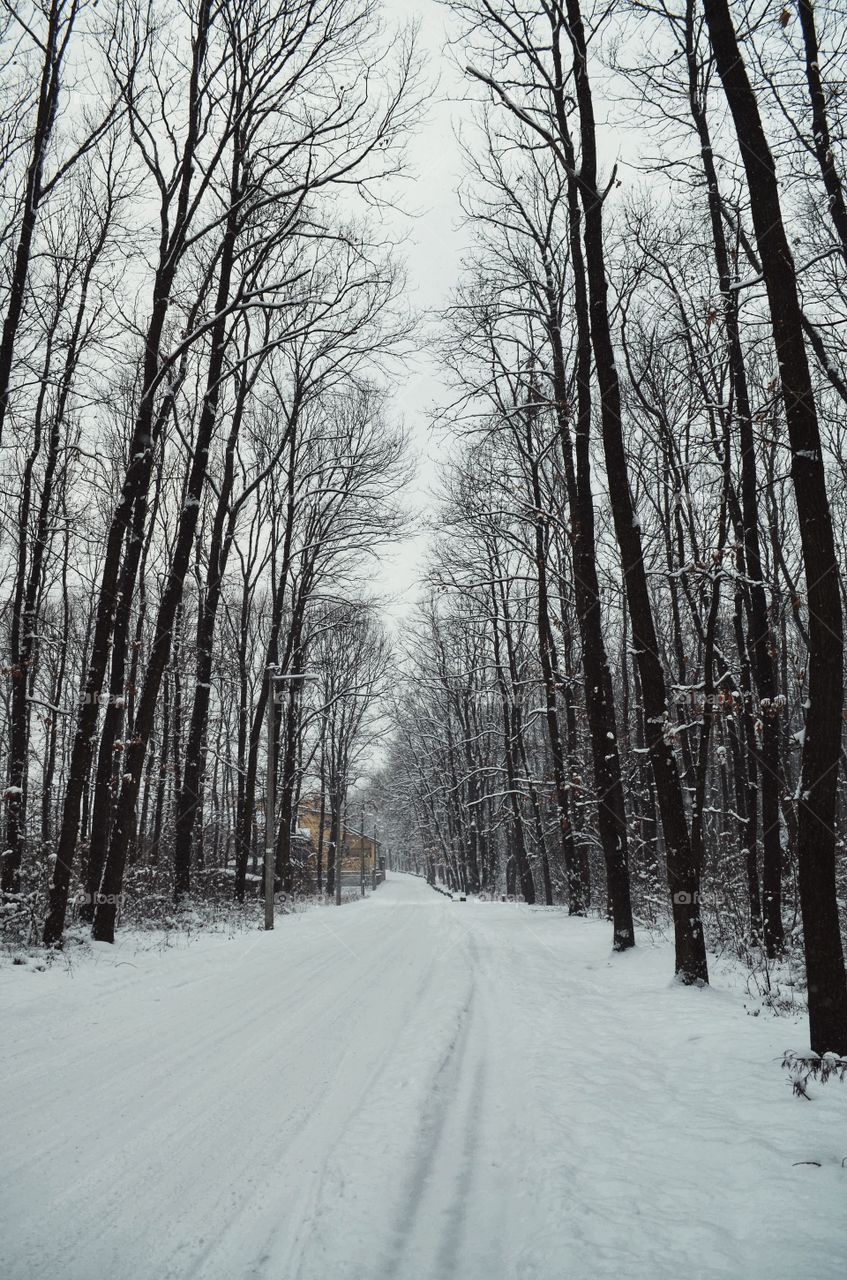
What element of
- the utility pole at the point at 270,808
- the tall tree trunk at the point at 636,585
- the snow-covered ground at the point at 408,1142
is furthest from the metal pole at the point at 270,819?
the tall tree trunk at the point at 636,585

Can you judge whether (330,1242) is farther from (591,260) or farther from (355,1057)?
(591,260)

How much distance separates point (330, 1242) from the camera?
2.74m

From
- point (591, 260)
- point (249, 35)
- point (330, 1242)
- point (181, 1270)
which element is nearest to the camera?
point (181, 1270)

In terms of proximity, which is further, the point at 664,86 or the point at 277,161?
the point at 277,161

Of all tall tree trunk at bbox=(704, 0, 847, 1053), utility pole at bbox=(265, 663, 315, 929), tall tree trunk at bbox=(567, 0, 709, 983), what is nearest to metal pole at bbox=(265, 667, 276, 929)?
utility pole at bbox=(265, 663, 315, 929)

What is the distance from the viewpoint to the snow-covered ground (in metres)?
2.67

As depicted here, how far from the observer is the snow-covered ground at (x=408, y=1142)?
2670 mm

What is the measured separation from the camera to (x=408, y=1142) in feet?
12.0

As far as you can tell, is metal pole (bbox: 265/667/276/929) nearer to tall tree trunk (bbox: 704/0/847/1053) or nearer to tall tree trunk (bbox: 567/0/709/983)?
tall tree trunk (bbox: 567/0/709/983)

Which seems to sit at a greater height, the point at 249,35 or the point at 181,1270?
the point at 249,35

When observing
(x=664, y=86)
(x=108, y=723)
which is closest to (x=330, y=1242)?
(x=108, y=723)

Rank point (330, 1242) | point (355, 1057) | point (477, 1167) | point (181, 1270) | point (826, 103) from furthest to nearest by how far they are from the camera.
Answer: point (826, 103) < point (355, 1057) < point (477, 1167) < point (330, 1242) < point (181, 1270)

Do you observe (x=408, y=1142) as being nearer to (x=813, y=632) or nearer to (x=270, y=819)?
(x=813, y=632)

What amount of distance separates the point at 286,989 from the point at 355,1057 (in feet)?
9.37
